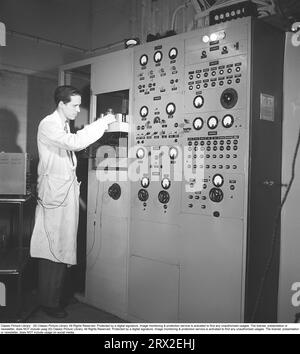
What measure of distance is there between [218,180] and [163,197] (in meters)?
0.42

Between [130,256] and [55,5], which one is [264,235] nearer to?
[130,256]

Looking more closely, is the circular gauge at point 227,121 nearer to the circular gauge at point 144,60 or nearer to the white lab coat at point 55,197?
the circular gauge at point 144,60

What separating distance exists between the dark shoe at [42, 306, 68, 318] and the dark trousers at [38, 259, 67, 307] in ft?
Answer: 0.10

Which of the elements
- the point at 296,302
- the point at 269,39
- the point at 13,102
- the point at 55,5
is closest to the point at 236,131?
the point at 269,39

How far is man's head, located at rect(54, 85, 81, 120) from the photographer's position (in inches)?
106

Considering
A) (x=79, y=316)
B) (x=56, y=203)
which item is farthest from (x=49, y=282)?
(x=56, y=203)

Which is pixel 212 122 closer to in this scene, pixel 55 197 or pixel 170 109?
pixel 170 109

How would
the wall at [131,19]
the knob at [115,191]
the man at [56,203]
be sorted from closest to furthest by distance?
the man at [56,203], the knob at [115,191], the wall at [131,19]

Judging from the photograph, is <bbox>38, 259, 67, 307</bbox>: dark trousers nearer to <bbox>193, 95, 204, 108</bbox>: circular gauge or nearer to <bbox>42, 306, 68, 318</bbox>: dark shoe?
<bbox>42, 306, 68, 318</bbox>: dark shoe

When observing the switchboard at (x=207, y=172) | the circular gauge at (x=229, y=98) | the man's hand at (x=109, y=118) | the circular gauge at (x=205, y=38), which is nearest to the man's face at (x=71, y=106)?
the man's hand at (x=109, y=118)

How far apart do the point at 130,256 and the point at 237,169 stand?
1004 mm

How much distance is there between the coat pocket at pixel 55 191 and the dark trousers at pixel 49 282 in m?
0.40

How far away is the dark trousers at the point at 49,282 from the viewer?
2.68m

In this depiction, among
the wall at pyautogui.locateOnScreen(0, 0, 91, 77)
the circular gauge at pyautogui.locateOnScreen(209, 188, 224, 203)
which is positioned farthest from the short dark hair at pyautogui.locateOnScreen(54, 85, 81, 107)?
the circular gauge at pyautogui.locateOnScreen(209, 188, 224, 203)
